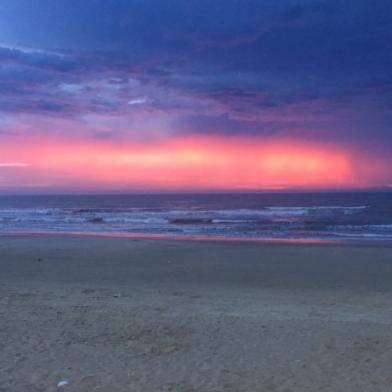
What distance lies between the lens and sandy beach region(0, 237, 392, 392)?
566 cm

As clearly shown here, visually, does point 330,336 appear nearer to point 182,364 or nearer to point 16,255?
point 182,364

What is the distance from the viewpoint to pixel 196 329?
7613mm

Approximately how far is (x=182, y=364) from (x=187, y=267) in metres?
10.1

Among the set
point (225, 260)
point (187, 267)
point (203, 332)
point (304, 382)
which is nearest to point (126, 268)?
point (187, 267)

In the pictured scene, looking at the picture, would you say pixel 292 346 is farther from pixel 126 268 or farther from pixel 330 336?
pixel 126 268

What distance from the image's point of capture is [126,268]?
1622 cm

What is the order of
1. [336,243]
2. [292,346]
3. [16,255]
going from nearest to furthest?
[292,346] → [16,255] → [336,243]

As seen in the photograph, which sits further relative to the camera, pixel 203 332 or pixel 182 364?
pixel 203 332

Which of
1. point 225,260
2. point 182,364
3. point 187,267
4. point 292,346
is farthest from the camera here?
point 225,260

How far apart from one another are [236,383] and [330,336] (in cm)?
229

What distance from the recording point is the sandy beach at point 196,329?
5.66 metres

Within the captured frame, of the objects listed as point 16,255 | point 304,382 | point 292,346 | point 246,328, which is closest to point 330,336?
point 292,346

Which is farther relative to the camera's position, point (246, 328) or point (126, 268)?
point (126, 268)

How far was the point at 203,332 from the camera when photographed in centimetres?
745
